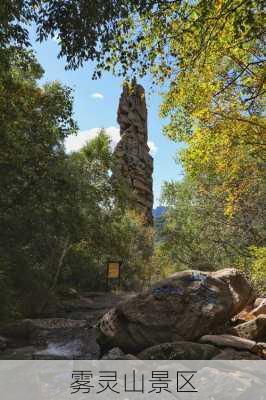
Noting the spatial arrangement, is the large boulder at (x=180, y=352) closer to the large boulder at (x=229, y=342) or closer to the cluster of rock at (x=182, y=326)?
the cluster of rock at (x=182, y=326)

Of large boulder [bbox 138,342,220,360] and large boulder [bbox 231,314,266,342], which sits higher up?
large boulder [bbox 231,314,266,342]

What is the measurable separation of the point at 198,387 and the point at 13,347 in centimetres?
700

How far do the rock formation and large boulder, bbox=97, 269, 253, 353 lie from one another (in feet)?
115

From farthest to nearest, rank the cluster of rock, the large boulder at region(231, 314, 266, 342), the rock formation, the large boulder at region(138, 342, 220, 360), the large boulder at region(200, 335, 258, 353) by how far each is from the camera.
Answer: the rock formation
the large boulder at region(231, 314, 266, 342)
the large boulder at region(200, 335, 258, 353)
the cluster of rock
the large boulder at region(138, 342, 220, 360)

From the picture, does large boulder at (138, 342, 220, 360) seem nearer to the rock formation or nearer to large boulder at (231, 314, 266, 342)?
large boulder at (231, 314, 266, 342)

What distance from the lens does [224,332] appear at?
1181 centimetres

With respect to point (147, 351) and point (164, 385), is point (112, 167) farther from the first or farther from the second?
point (164, 385)

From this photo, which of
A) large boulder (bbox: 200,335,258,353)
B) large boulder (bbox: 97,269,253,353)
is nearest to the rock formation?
large boulder (bbox: 97,269,253,353)

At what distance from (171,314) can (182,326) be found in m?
0.45

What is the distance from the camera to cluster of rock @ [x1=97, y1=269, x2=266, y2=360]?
998cm

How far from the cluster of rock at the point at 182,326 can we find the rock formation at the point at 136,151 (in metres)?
35.1

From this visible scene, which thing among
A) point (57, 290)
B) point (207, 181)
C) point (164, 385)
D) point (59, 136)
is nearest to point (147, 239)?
point (207, 181)

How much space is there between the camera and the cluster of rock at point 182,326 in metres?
9.98

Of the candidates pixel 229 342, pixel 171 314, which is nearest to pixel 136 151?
pixel 171 314
